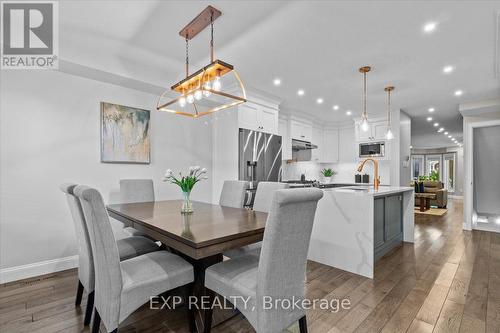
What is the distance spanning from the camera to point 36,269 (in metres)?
2.67

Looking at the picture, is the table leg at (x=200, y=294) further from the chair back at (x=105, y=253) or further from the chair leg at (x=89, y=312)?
the chair leg at (x=89, y=312)

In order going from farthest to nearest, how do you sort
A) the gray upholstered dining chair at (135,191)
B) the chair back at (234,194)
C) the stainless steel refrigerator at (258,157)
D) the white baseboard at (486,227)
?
1. the white baseboard at (486,227)
2. the stainless steel refrigerator at (258,157)
3. the gray upholstered dining chair at (135,191)
4. the chair back at (234,194)

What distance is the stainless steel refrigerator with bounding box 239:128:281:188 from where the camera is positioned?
12.9 feet

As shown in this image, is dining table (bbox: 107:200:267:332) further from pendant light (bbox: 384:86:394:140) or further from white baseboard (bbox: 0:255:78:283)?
pendant light (bbox: 384:86:394:140)

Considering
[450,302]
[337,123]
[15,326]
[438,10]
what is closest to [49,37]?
[15,326]

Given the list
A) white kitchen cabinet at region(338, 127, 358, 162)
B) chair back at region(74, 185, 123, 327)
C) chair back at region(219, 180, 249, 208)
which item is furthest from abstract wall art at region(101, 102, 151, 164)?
white kitchen cabinet at region(338, 127, 358, 162)

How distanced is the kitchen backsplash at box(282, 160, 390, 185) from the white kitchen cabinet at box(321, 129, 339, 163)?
270 mm

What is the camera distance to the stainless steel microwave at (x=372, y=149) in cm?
545

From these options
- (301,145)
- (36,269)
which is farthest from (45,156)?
(301,145)

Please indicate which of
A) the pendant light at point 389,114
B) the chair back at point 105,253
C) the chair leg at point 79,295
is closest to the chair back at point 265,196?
the chair back at point 105,253

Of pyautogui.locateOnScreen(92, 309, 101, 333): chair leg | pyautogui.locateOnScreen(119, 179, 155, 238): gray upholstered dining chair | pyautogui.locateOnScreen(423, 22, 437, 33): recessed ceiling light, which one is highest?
pyautogui.locateOnScreen(423, 22, 437, 33): recessed ceiling light

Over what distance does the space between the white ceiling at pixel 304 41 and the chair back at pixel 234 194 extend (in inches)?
62.0

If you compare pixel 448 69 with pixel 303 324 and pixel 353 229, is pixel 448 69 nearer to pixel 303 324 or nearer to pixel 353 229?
pixel 353 229

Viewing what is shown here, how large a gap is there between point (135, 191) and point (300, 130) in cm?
400
